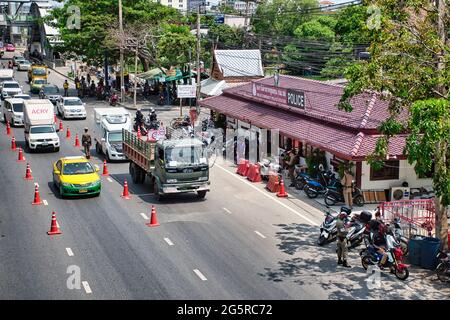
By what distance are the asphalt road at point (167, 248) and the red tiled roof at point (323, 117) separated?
3.21 metres

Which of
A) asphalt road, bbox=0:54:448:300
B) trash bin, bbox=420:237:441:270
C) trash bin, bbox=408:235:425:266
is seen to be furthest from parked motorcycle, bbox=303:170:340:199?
trash bin, bbox=420:237:441:270

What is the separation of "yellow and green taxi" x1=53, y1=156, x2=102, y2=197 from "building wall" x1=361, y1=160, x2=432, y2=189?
11.3m

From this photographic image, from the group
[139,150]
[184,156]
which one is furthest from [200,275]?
[139,150]

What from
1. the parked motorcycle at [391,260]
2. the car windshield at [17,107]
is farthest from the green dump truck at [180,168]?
the car windshield at [17,107]

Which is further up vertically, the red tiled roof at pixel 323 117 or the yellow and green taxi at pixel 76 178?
the red tiled roof at pixel 323 117

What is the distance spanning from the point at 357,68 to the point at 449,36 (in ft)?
10.8

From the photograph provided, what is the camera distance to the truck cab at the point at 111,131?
3669 centimetres

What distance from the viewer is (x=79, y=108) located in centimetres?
5203

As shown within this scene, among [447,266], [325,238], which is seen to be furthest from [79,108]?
[447,266]

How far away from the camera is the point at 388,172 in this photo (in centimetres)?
2866

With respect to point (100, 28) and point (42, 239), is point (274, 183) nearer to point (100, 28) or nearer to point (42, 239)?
point (42, 239)

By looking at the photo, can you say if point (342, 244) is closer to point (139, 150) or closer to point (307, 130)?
point (307, 130)

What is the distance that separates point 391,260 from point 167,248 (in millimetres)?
7223

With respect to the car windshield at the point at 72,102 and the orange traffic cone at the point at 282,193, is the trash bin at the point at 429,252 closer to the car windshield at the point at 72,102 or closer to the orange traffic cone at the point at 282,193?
the orange traffic cone at the point at 282,193
